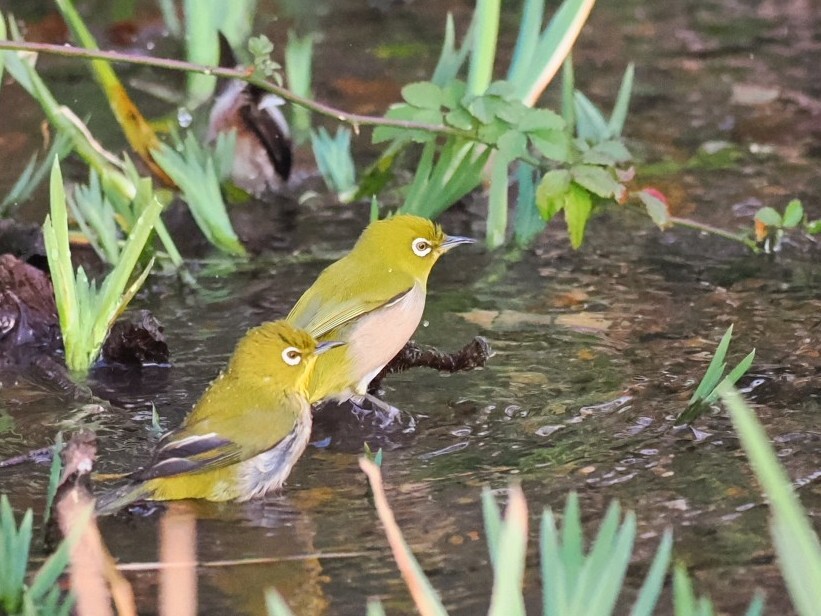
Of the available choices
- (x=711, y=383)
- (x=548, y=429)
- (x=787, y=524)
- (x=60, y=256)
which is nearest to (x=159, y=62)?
(x=60, y=256)

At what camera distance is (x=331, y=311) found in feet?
13.0

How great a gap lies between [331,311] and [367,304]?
5.2 inches

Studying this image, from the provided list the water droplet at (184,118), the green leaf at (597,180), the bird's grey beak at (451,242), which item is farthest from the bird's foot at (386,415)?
the water droplet at (184,118)

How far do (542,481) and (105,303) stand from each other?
151 cm

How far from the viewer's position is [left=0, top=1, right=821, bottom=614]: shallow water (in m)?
2.88

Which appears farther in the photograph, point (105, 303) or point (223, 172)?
point (223, 172)

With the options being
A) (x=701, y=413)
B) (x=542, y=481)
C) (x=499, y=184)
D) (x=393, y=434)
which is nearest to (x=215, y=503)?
(x=393, y=434)

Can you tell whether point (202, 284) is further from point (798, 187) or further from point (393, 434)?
point (798, 187)

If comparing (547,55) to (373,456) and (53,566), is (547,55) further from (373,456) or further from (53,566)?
(53,566)

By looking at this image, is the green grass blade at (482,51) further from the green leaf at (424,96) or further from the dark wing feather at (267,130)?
the dark wing feather at (267,130)

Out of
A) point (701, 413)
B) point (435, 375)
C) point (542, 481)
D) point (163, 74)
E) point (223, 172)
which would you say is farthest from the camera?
point (163, 74)

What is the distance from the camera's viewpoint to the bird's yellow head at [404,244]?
4.22 m

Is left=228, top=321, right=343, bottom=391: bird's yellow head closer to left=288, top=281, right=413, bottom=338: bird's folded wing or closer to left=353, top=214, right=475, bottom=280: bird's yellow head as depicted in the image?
left=288, top=281, right=413, bottom=338: bird's folded wing

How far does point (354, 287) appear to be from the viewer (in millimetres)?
4066
